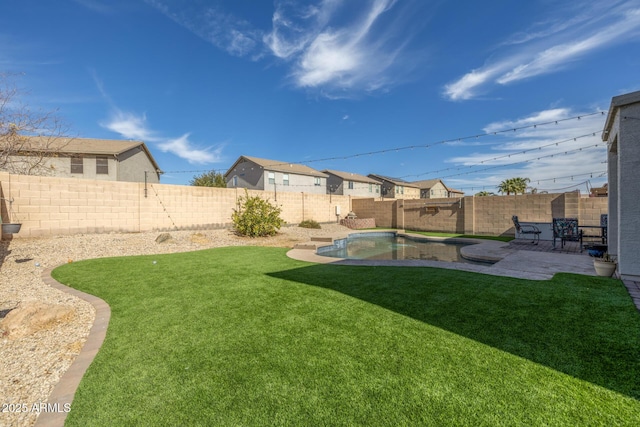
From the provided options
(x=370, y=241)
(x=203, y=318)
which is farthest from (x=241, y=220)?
(x=203, y=318)

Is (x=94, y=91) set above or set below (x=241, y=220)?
above

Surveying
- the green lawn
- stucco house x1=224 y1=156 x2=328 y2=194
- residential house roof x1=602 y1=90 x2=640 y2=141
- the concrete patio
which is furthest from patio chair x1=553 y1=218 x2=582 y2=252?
stucco house x1=224 y1=156 x2=328 y2=194

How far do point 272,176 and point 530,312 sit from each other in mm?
22384

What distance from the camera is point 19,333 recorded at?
9.66 feet

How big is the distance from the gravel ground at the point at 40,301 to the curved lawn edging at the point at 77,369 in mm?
56

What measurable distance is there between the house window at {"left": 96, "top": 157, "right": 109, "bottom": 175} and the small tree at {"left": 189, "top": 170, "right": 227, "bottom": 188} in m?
11.0

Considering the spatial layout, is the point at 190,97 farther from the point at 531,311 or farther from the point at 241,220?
the point at 531,311

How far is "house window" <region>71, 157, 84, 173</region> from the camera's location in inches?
621

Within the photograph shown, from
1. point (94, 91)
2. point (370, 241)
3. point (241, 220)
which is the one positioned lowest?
point (370, 241)

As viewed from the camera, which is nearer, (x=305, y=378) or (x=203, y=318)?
(x=305, y=378)

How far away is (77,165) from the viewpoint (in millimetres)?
15922

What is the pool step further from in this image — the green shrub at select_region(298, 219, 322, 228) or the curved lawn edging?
the curved lawn edging

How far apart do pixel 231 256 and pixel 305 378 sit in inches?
234

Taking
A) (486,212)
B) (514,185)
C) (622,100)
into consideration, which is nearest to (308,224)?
(486,212)
